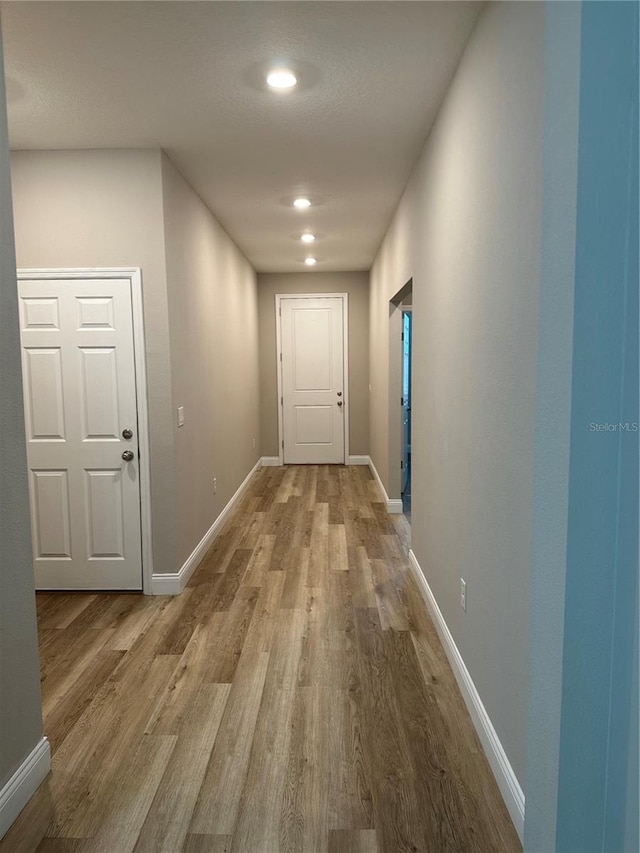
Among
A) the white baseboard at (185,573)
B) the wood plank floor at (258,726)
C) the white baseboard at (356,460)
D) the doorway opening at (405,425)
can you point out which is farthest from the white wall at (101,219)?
the white baseboard at (356,460)

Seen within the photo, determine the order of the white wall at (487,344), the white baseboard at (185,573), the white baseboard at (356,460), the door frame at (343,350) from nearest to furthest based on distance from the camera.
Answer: the white wall at (487,344)
the white baseboard at (185,573)
the door frame at (343,350)
the white baseboard at (356,460)

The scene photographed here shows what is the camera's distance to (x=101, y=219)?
11.0 feet

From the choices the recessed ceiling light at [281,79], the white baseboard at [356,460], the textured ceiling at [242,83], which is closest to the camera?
the textured ceiling at [242,83]

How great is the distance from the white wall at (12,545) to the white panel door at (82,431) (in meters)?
1.64

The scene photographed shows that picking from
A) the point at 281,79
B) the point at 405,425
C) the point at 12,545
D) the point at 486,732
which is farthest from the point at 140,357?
the point at 405,425

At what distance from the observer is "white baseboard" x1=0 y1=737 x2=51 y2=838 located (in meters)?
1.68

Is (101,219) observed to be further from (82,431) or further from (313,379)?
(313,379)

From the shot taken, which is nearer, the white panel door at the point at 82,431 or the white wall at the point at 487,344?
the white wall at the point at 487,344

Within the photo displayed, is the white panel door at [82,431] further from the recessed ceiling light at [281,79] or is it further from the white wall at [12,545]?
the white wall at [12,545]

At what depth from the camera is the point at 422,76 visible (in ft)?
8.02

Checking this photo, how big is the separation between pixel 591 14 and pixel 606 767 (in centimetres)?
136

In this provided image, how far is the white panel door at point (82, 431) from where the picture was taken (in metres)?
3.42

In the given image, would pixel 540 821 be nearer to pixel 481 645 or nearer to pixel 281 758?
pixel 481 645

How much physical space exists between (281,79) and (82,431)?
7.34 feet
